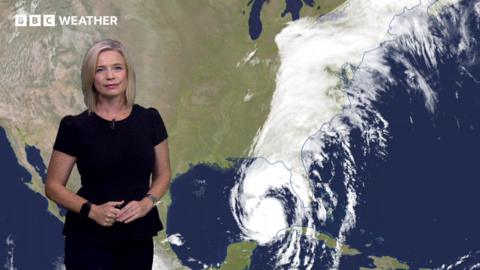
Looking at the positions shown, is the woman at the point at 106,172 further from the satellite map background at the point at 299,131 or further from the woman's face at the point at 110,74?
the satellite map background at the point at 299,131

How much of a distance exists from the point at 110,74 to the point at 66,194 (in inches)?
9.7

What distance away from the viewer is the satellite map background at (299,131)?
338 cm

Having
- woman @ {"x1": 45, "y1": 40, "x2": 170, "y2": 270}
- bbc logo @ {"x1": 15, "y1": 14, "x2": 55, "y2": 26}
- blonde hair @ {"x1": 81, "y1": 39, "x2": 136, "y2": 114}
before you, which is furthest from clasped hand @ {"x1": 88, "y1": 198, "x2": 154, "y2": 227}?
bbc logo @ {"x1": 15, "y1": 14, "x2": 55, "y2": 26}

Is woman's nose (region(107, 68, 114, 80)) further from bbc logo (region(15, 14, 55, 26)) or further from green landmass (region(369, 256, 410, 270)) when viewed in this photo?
green landmass (region(369, 256, 410, 270))

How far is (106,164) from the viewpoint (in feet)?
5.59

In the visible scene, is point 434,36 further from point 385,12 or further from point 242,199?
point 242,199

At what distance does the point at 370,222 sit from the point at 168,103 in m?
0.87

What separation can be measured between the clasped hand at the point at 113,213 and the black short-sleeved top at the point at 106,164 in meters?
0.02

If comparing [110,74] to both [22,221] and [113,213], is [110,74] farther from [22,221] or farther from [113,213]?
[22,221]

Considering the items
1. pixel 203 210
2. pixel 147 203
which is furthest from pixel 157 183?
pixel 203 210

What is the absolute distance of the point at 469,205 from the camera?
3.41 metres

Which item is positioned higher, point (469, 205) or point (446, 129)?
point (446, 129)

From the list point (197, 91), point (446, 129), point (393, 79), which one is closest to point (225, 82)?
point (197, 91)

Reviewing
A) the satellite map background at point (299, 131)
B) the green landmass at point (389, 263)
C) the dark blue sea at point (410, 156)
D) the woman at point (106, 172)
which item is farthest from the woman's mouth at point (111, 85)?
the green landmass at point (389, 263)
